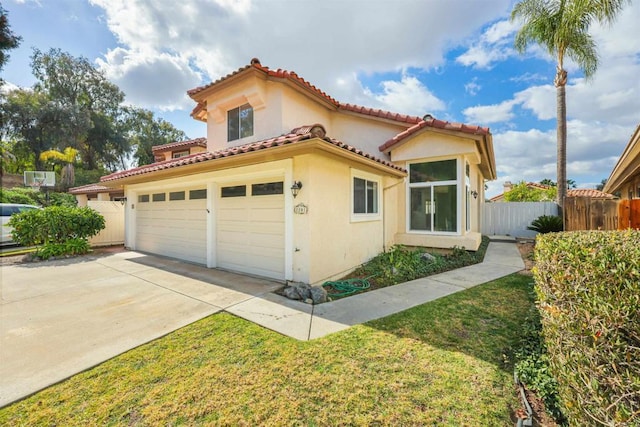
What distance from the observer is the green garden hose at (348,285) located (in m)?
5.92

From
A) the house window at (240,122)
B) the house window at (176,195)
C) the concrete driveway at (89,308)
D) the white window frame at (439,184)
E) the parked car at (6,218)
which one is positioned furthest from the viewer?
the parked car at (6,218)

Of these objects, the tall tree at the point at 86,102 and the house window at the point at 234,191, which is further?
the tall tree at the point at 86,102

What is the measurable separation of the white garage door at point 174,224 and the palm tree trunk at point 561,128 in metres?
15.3

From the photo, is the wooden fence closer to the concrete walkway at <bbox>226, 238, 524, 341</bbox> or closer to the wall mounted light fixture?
the concrete walkway at <bbox>226, 238, 524, 341</bbox>

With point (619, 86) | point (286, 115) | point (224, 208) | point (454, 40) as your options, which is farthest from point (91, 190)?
point (619, 86)

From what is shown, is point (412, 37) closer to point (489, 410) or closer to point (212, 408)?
point (489, 410)

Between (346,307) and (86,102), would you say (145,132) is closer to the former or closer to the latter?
(86,102)

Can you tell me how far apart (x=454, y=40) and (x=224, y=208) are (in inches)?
384

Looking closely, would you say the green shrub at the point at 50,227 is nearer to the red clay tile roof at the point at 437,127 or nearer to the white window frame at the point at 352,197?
the white window frame at the point at 352,197

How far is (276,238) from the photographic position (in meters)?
6.75

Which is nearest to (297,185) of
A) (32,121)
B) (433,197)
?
(433,197)

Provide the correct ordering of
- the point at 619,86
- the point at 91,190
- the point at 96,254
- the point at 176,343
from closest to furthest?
the point at 176,343
the point at 96,254
the point at 619,86
the point at 91,190

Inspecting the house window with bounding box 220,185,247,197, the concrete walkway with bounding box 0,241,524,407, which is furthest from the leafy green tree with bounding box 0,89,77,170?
the house window with bounding box 220,185,247,197

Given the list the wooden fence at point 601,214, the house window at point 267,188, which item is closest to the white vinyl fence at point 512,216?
the wooden fence at point 601,214
